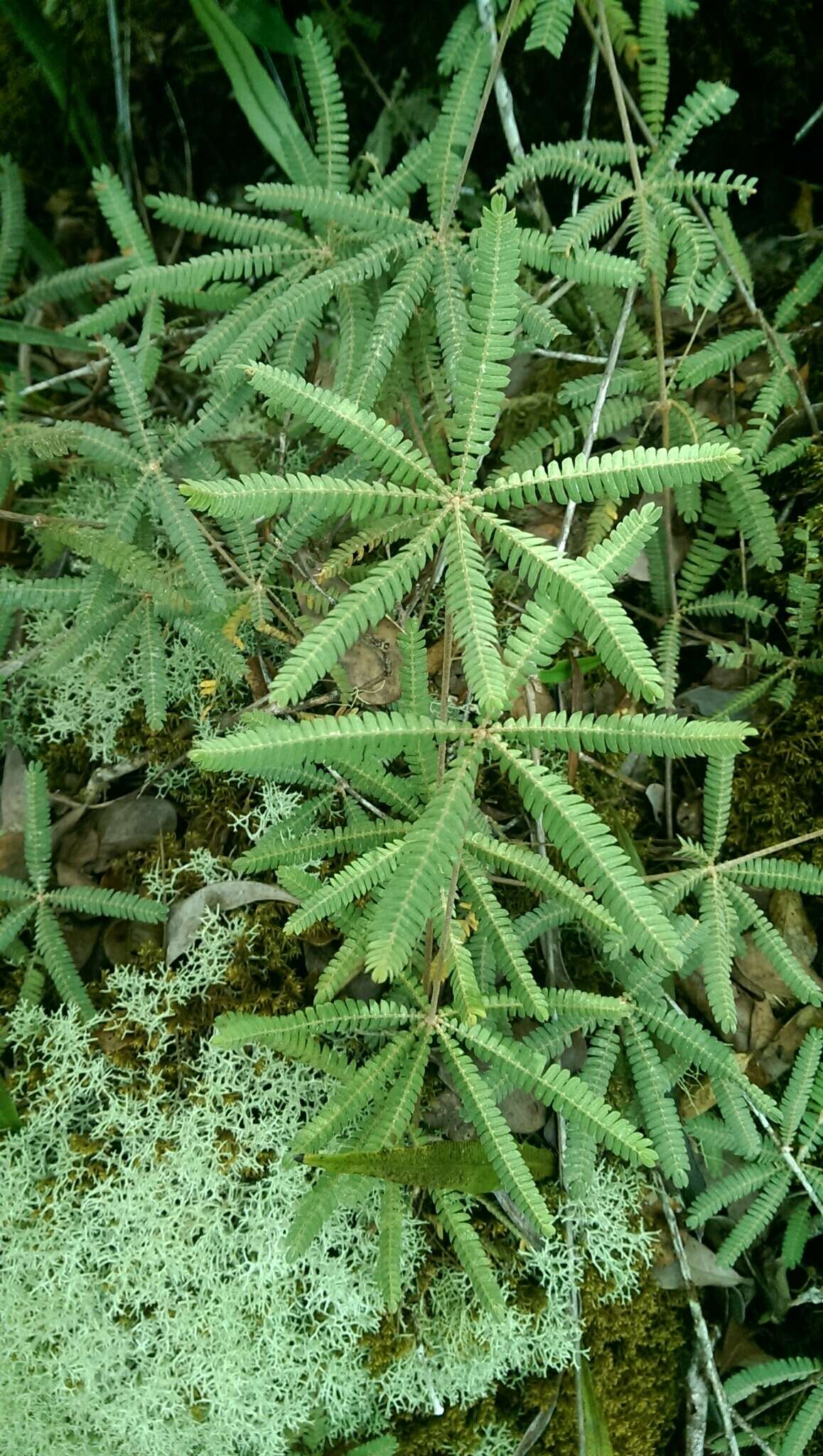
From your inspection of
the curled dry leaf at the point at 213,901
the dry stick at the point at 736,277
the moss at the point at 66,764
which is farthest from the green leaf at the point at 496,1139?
the dry stick at the point at 736,277

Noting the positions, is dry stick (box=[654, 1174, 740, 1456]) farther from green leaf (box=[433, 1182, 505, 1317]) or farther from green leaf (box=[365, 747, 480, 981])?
green leaf (box=[365, 747, 480, 981])

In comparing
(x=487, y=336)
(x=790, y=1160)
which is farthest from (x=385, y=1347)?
(x=487, y=336)

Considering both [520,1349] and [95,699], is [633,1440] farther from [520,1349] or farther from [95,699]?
[95,699]

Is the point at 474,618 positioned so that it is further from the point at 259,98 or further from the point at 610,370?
the point at 259,98

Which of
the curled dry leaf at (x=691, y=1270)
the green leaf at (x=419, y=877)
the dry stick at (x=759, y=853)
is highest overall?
the green leaf at (x=419, y=877)

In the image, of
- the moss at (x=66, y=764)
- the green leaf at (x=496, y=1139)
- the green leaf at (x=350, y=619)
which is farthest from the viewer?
the moss at (x=66, y=764)

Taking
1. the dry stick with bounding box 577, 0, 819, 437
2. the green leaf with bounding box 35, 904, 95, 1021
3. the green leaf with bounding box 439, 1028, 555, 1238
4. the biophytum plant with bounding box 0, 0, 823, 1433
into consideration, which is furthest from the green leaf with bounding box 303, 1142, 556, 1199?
the dry stick with bounding box 577, 0, 819, 437

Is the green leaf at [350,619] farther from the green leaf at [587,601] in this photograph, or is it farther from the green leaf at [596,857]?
the green leaf at [596,857]
